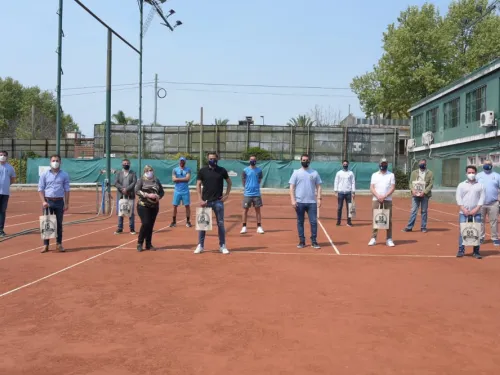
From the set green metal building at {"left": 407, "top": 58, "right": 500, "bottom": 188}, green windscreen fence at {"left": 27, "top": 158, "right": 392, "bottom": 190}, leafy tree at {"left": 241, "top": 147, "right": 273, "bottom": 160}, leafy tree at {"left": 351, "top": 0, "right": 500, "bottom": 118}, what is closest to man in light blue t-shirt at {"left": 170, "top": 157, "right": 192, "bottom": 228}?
green metal building at {"left": 407, "top": 58, "right": 500, "bottom": 188}

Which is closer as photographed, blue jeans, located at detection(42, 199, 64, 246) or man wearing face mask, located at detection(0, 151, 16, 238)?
blue jeans, located at detection(42, 199, 64, 246)

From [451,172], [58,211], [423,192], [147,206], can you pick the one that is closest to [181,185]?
[147,206]

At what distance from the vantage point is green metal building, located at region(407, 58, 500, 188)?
2219 cm

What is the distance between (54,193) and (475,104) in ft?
71.6

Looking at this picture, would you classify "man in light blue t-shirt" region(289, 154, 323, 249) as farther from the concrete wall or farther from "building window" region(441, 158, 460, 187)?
the concrete wall

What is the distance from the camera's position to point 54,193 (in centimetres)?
957

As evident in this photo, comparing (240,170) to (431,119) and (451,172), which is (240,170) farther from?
(451,172)

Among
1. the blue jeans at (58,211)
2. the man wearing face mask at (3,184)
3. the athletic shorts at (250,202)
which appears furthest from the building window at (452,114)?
the blue jeans at (58,211)

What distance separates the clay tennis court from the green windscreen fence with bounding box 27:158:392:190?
25456 millimetres

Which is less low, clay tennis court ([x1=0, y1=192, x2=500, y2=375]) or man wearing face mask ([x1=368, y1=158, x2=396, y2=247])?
man wearing face mask ([x1=368, y1=158, x2=396, y2=247])

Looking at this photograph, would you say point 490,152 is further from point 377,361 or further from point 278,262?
point 377,361

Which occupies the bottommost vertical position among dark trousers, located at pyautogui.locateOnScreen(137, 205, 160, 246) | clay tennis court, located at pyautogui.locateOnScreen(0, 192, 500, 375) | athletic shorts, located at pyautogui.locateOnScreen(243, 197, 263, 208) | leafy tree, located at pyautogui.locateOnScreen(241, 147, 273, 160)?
clay tennis court, located at pyautogui.locateOnScreen(0, 192, 500, 375)

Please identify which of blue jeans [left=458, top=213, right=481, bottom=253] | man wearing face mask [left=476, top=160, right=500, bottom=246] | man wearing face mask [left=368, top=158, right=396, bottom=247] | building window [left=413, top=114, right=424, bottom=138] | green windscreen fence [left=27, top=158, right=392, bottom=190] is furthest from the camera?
green windscreen fence [left=27, top=158, right=392, bottom=190]

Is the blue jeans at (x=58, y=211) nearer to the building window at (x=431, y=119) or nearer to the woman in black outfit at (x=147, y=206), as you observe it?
the woman in black outfit at (x=147, y=206)
